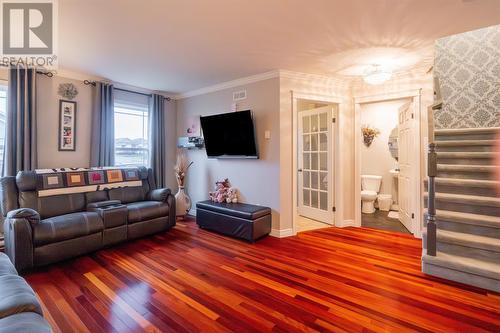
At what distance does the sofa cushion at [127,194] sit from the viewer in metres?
3.77

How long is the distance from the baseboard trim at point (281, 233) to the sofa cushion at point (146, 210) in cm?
164

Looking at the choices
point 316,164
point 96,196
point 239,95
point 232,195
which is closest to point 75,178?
point 96,196

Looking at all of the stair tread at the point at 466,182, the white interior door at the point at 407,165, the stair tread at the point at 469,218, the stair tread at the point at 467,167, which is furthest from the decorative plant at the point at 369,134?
the stair tread at the point at 469,218

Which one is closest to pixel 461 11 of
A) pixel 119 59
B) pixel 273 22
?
pixel 273 22

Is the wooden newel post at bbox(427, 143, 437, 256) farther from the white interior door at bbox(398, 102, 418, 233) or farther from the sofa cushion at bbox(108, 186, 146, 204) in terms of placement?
the sofa cushion at bbox(108, 186, 146, 204)

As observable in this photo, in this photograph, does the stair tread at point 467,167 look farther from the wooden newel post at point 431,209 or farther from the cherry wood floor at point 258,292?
the cherry wood floor at point 258,292

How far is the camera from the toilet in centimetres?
506

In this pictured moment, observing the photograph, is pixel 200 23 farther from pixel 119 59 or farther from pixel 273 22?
pixel 119 59

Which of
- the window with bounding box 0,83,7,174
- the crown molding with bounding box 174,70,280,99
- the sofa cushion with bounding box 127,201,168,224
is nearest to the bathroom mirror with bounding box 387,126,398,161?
the crown molding with bounding box 174,70,280,99

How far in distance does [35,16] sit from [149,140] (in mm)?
2650

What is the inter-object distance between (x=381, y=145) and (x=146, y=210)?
4.91 metres

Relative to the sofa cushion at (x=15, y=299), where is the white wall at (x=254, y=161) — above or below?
above

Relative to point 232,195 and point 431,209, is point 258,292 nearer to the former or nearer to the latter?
point 431,209

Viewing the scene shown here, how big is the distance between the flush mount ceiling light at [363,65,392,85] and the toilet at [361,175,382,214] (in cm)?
254
